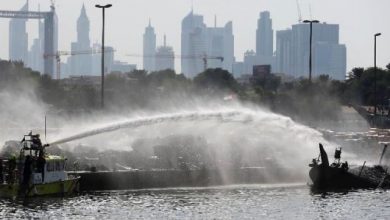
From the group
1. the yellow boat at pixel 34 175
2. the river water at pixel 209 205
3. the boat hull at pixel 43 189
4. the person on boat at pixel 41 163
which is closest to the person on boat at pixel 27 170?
the yellow boat at pixel 34 175

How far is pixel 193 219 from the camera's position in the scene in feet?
189

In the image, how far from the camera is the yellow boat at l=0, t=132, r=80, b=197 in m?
66.6

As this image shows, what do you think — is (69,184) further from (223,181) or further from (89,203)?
(223,181)

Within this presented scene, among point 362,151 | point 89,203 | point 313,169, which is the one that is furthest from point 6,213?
point 362,151

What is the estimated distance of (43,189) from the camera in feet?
222

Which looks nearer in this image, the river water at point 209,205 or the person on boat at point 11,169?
the river water at point 209,205

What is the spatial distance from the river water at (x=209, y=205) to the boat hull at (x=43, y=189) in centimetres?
107

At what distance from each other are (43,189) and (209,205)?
41.7 feet

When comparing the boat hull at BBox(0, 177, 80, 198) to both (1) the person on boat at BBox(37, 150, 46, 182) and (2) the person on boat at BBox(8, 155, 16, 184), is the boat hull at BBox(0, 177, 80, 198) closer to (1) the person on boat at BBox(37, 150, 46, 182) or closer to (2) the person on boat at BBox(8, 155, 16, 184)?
(2) the person on boat at BBox(8, 155, 16, 184)

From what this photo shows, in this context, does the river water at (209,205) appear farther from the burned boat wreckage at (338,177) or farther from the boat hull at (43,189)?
the burned boat wreckage at (338,177)

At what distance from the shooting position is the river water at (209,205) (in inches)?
2341

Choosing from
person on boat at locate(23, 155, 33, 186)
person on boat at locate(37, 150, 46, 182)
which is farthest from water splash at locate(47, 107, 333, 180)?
person on boat at locate(23, 155, 33, 186)

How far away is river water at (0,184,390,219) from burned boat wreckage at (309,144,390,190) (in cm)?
185

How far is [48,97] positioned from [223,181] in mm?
123786
